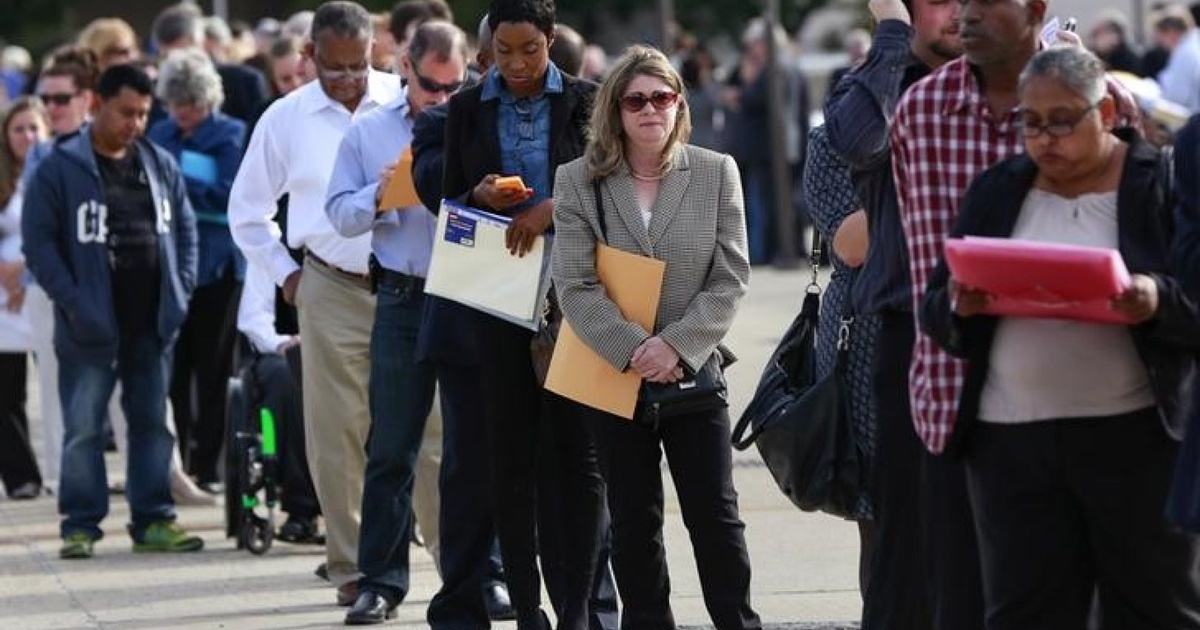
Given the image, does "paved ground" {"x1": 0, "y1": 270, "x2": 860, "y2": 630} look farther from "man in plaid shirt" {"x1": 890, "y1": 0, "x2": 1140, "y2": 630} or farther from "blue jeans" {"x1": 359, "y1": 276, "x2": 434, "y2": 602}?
"man in plaid shirt" {"x1": 890, "y1": 0, "x2": 1140, "y2": 630}

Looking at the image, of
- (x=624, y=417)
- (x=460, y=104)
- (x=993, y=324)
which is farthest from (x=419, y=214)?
(x=993, y=324)

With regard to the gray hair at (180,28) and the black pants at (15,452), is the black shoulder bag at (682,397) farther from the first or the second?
the gray hair at (180,28)

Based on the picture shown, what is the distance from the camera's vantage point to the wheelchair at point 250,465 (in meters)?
10.2

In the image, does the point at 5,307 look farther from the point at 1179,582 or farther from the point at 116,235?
the point at 1179,582

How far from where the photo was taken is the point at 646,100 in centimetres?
721

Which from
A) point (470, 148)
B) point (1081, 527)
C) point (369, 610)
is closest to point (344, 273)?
point (369, 610)

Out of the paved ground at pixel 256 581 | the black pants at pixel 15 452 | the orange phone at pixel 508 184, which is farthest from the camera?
the black pants at pixel 15 452

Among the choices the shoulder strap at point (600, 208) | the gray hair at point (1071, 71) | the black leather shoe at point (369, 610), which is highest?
the gray hair at point (1071, 71)

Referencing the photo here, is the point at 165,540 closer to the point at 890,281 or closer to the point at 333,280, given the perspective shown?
the point at 333,280

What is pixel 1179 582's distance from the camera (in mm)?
5539

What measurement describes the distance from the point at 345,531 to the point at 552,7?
2.27m

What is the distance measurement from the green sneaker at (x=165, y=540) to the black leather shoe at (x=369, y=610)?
207 centimetres

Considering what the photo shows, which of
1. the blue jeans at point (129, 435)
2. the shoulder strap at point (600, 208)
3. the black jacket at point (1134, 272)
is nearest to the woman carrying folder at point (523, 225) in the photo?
the shoulder strap at point (600, 208)

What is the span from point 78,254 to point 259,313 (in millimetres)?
771
